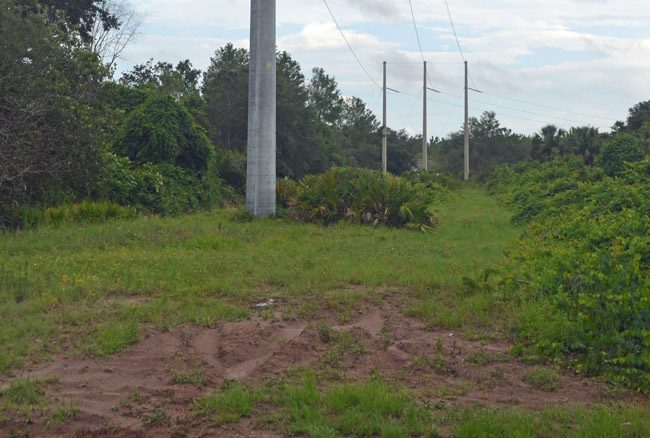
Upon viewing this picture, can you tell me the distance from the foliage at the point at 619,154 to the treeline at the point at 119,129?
19cm

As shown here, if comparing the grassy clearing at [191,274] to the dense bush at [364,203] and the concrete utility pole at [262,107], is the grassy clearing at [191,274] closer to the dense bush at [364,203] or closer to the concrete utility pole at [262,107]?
the dense bush at [364,203]

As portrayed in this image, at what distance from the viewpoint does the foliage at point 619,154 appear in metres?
27.5

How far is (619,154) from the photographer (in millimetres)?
28312

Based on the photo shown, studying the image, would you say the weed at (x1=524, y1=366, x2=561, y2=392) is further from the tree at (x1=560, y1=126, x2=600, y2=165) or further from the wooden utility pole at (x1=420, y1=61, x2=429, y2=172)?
the wooden utility pole at (x1=420, y1=61, x2=429, y2=172)

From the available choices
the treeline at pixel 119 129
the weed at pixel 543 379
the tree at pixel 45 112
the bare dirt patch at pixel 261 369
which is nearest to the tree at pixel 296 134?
the treeline at pixel 119 129

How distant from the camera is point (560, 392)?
5.99 meters

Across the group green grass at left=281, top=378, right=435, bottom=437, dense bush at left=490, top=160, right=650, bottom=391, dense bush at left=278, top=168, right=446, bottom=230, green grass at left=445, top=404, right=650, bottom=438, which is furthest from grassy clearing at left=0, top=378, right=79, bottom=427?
dense bush at left=278, top=168, right=446, bottom=230

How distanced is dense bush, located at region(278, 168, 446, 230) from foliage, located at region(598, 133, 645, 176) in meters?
11.9

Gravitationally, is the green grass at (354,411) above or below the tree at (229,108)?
below

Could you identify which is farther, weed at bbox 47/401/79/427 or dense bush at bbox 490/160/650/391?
dense bush at bbox 490/160/650/391

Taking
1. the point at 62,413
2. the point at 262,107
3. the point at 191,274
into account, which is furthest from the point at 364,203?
the point at 62,413

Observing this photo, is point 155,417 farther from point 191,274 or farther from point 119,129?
point 119,129

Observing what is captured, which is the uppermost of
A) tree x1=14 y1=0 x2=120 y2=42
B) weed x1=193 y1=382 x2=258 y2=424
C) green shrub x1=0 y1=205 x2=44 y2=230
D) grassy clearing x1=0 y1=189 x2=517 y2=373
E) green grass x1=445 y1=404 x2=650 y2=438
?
tree x1=14 y1=0 x2=120 y2=42

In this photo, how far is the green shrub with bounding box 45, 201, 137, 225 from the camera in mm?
16281
